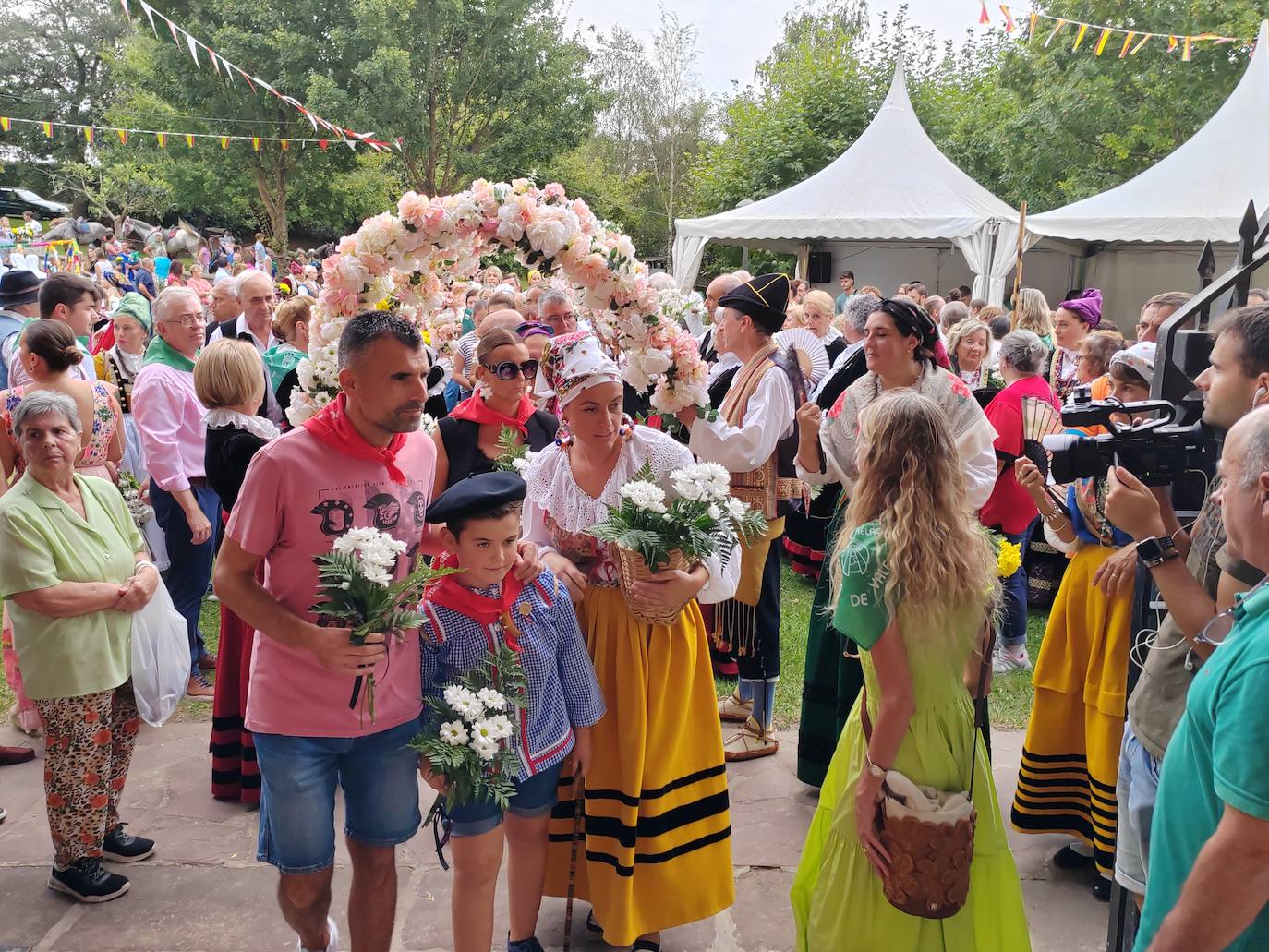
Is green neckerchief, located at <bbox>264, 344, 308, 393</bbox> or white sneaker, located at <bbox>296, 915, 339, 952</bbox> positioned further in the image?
green neckerchief, located at <bbox>264, 344, 308, 393</bbox>

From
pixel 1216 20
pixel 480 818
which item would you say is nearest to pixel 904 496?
pixel 480 818

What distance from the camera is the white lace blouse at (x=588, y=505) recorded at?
320 centimetres

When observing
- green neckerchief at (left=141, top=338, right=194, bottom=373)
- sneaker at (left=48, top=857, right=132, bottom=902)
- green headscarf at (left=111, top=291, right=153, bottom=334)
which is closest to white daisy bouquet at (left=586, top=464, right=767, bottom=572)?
sneaker at (left=48, top=857, right=132, bottom=902)

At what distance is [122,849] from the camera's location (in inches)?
150

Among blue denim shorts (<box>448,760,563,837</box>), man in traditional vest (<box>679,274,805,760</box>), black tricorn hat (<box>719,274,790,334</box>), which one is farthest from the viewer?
black tricorn hat (<box>719,274,790,334</box>)

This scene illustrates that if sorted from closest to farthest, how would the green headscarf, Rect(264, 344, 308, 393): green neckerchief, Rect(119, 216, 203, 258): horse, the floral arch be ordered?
the floral arch → Rect(264, 344, 308, 393): green neckerchief → the green headscarf → Rect(119, 216, 203, 258): horse

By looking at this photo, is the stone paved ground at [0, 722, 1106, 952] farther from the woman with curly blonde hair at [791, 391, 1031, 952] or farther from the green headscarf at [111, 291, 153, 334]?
the green headscarf at [111, 291, 153, 334]

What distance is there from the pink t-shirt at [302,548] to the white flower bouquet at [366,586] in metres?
0.15

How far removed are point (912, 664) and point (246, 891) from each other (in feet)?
9.07

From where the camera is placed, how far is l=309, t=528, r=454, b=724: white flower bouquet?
239 cm

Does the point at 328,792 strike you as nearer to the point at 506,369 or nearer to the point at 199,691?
the point at 506,369

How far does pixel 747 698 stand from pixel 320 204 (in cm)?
3140

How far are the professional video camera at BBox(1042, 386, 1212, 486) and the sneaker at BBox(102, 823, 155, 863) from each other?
12.5 ft

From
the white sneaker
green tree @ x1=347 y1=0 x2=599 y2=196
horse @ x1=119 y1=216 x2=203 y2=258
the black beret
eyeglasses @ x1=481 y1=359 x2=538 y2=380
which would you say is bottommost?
the white sneaker
